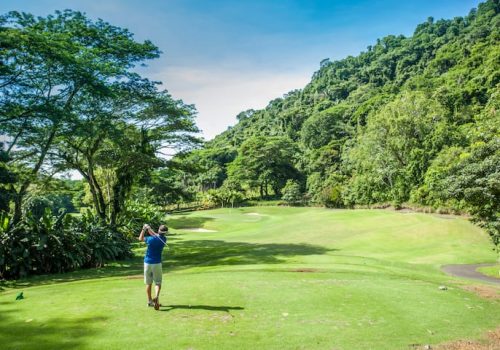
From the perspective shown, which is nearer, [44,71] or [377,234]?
[44,71]

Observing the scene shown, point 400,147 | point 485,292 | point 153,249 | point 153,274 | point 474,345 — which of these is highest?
point 400,147

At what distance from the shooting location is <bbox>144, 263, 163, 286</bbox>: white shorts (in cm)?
830

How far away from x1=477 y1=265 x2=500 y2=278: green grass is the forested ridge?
1965 millimetres

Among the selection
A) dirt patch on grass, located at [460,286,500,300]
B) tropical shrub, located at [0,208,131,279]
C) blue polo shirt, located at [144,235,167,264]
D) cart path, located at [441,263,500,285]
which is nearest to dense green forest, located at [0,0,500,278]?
tropical shrub, located at [0,208,131,279]

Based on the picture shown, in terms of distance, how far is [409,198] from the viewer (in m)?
56.8

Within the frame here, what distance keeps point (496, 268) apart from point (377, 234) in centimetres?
1196

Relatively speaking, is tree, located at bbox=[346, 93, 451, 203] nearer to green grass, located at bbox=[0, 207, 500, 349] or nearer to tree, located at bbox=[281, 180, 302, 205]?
tree, located at bbox=[281, 180, 302, 205]

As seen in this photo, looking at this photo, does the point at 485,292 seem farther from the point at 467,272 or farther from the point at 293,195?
the point at 293,195

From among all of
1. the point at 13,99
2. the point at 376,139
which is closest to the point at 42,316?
the point at 13,99

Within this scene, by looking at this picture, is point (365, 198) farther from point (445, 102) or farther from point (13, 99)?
point (13, 99)

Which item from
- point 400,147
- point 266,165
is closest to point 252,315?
point 400,147

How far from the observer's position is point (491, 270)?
18.9m

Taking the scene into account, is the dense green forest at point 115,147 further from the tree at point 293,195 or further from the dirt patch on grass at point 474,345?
the dirt patch on grass at point 474,345

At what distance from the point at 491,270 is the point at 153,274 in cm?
1784
